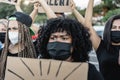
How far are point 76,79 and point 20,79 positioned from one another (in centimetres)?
37

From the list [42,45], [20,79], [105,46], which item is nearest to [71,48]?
[42,45]

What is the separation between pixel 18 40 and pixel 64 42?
0.70 metres

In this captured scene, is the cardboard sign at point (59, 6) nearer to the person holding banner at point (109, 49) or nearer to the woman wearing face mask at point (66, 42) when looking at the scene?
the person holding banner at point (109, 49)

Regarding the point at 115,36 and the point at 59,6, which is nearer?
the point at 115,36

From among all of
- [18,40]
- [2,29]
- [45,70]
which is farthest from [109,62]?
[45,70]

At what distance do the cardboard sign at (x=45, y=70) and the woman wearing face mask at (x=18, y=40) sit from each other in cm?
43

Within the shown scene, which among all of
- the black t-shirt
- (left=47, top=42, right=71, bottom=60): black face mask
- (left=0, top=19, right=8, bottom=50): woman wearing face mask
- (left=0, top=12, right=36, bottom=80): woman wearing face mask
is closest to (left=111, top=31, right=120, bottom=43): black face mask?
the black t-shirt

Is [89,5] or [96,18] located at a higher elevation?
[89,5]

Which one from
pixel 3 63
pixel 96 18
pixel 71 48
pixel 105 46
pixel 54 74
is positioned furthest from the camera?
pixel 96 18

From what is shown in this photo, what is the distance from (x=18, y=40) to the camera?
3.71 m

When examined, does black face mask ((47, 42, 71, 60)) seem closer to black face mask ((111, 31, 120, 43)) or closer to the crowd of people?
the crowd of people

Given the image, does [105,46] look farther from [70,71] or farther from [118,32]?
[70,71]

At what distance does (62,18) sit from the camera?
3246 millimetres

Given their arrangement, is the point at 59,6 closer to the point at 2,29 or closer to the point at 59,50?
the point at 2,29
